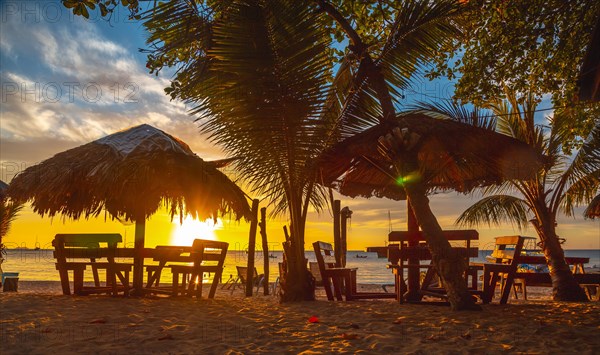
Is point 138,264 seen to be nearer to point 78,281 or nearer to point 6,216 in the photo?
point 78,281

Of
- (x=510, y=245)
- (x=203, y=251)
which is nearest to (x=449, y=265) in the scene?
(x=510, y=245)

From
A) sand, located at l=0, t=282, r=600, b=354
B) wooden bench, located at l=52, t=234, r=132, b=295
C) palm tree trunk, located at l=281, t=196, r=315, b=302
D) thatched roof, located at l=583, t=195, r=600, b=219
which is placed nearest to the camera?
sand, located at l=0, t=282, r=600, b=354

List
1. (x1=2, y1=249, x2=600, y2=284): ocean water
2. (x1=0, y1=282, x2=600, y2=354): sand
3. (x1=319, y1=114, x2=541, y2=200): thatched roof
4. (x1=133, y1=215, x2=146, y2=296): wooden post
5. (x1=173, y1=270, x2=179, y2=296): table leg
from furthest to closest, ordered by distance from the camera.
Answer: (x1=2, y1=249, x2=600, y2=284): ocean water → (x1=133, y1=215, x2=146, y2=296): wooden post → (x1=173, y1=270, x2=179, y2=296): table leg → (x1=319, y1=114, x2=541, y2=200): thatched roof → (x1=0, y1=282, x2=600, y2=354): sand

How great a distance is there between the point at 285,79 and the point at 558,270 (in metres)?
6.92

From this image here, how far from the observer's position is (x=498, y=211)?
41.7ft

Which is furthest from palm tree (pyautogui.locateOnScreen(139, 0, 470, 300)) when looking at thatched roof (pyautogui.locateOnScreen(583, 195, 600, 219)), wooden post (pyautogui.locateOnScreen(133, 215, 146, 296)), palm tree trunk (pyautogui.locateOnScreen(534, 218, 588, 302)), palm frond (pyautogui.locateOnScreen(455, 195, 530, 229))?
thatched roof (pyautogui.locateOnScreen(583, 195, 600, 219))

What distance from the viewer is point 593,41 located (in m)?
4.62

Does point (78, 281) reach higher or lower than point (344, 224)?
lower

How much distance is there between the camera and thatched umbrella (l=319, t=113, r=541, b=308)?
5906mm

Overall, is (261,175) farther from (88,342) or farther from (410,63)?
(88,342)

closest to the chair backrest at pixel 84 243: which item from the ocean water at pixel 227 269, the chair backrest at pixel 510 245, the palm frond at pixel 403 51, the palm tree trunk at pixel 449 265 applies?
the palm frond at pixel 403 51

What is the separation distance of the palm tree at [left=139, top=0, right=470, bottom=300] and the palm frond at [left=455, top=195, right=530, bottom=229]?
22.1 feet

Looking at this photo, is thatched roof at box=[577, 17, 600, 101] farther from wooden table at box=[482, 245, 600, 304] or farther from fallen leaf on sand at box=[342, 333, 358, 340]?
fallen leaf on sand at box=[342, 333, 358, 340]

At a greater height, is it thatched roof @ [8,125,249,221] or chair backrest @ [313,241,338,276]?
thatched roof @ [8,125,249,221]
